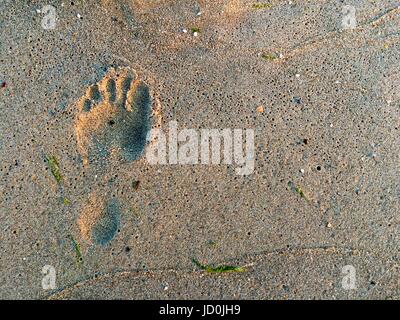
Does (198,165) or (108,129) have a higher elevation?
(108,129)

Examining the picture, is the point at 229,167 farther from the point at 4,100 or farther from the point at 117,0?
the point at 4,100

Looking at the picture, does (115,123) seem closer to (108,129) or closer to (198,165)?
(108,129)

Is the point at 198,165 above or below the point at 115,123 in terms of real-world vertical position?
below

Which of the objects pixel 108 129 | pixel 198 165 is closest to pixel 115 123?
pixel 108 129
